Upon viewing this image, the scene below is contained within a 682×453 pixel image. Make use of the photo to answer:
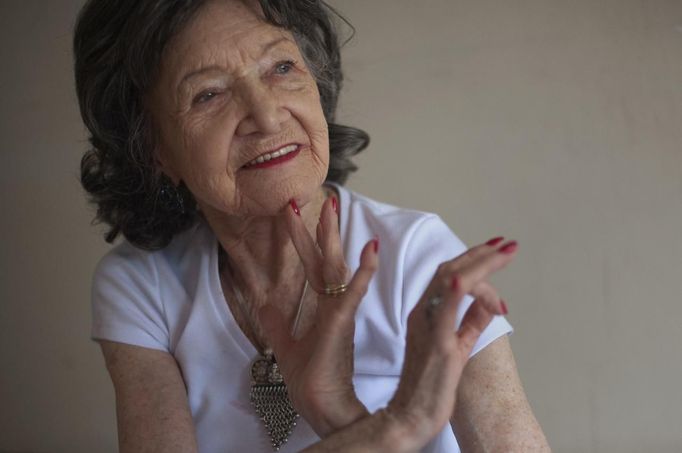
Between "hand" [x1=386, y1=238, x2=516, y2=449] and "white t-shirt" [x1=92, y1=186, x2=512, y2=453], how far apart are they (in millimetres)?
288

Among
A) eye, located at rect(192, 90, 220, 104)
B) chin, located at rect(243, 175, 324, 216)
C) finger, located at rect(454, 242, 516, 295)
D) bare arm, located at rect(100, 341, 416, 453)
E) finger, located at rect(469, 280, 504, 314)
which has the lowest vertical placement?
bare arm, located at rect(100, 341, 416, 453)

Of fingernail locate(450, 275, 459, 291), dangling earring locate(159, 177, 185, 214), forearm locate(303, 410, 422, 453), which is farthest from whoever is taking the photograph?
dangling earring locate(159, 177, 185, 214)

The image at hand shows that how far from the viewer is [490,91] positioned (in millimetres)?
1896

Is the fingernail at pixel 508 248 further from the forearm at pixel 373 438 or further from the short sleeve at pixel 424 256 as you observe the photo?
the short sleeve at pixel 424 256

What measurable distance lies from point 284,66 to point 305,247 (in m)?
0.33

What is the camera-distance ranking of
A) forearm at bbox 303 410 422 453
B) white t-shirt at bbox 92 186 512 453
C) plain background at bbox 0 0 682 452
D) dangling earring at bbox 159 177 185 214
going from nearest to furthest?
1. forearm at bbox 303 410 422 453
2. white t-shirt at bbox 92 186 512 453
3. dangling earring at bbox 159 177 185 214
4. plain background at bbox 0 0 682 452

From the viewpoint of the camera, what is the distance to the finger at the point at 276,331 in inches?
48.8

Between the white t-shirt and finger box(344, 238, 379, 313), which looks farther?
the white t-shirt

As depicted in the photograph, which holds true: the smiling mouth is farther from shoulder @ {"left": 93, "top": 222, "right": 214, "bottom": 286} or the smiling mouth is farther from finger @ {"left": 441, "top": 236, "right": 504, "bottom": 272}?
finger @ {"left": 441, "top": 236, "right": 504, "bottom": 272}

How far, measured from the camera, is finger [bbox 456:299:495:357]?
99cm

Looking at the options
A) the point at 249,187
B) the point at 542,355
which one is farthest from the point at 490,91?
the point at 249,187

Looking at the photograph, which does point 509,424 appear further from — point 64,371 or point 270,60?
point 64,371

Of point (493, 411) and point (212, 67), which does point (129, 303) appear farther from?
point (493, 411)

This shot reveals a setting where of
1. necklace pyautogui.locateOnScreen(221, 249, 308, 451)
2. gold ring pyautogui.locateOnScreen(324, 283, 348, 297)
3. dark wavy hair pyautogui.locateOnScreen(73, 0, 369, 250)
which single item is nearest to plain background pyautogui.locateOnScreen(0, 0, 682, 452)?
dark wavy hair pyautogui.locateOnScreen(73, 0, 369, 250)
